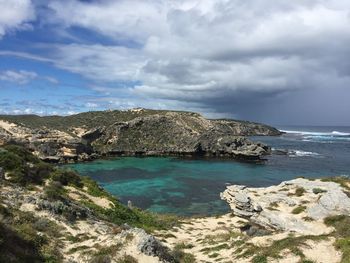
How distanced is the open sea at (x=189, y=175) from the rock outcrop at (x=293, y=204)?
53.1 feet

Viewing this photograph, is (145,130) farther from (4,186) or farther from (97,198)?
(4,186)

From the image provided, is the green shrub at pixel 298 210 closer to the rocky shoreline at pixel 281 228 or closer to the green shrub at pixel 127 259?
the rocky shoreline at pixel 281 228

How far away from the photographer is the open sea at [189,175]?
180 ft

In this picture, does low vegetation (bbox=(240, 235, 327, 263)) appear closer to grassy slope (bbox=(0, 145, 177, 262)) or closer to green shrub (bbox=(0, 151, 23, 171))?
grassy slope (bbox=(0, 145, 177, 262))

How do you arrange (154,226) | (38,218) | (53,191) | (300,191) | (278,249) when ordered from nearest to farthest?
(278,249), (38,218), (53,191), (300,191), (154,226)

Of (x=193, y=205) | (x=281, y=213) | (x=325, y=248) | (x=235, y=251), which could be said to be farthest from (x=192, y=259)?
(x=193, y=205)

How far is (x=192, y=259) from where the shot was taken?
885 inches

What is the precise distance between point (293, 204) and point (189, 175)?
167 ft

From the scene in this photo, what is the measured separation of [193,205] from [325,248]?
33.1 metres

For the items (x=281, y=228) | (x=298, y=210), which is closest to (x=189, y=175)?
(x=298, y=210)

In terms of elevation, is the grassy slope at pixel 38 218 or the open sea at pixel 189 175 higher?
the grassy slope at pixel 38 218

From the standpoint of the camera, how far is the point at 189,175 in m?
80.0

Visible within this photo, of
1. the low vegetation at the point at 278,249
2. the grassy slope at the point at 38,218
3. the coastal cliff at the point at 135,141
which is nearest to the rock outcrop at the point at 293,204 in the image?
the low vegetation at the point at 278,249

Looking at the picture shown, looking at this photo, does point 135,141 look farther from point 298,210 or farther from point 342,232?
point 342,232
